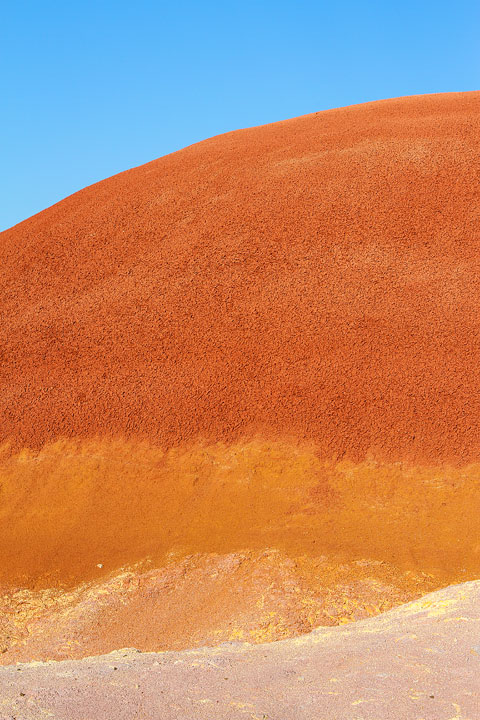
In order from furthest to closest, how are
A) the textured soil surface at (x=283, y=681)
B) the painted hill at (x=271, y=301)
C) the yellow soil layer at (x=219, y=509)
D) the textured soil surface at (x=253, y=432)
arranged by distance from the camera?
the painted hill at (x=271, y=301) < the yellow soil layer at (x=219, y=509) < the textured soil surface at (x=253, y=432) < the textured soil surface at (x=283, y=681)

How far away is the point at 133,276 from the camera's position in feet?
48.3

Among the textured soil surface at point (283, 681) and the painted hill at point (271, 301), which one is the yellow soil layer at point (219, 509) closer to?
the painted hill at point (271, 301)

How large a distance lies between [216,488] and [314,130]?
12015 mm

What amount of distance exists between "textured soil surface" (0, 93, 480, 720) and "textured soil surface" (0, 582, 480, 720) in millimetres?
28

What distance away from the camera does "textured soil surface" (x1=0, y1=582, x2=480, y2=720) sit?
4418mm

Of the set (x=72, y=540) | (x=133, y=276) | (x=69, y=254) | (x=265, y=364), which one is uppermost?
(x=69, y=254)

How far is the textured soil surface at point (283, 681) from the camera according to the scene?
4418mm

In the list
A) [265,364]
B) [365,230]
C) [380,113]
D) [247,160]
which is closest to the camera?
[265,364]

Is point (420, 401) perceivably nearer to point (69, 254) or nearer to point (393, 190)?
point (393, 190)

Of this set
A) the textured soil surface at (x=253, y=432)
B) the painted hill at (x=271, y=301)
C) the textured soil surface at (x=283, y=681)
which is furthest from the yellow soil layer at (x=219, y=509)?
the textured soil surface at (x=283, y=681)

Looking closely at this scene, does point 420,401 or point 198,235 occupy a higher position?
point 198,235

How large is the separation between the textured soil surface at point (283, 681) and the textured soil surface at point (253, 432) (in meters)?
0.03

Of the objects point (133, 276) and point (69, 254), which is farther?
point (69, 254)

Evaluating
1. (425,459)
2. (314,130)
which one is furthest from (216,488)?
(314,130)
